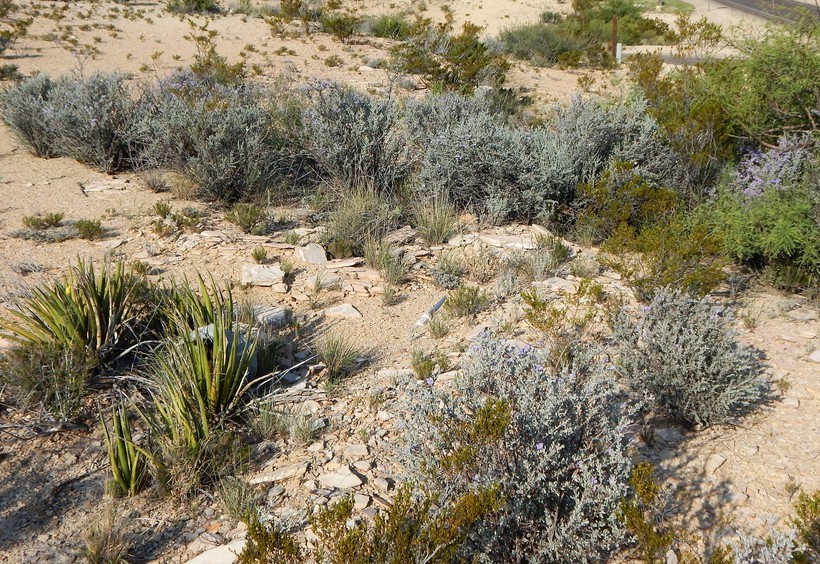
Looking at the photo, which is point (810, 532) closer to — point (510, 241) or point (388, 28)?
point (510, 241)

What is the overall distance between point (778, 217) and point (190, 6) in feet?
75.5

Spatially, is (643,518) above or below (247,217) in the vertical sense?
above

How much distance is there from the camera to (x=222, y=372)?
385 cm

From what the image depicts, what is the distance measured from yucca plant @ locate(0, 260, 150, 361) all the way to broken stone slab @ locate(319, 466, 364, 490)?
70.3 inches

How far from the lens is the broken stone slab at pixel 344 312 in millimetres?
5168

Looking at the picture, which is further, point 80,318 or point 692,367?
point 80,318

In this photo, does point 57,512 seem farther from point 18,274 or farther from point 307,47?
point 307,47

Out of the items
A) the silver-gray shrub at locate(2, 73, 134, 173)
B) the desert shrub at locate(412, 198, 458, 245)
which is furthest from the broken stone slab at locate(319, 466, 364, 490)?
the silver-gray shrub at locate(2, 73, 134, 173)

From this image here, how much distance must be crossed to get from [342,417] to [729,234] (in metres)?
4.07

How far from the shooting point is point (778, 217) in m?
5.47

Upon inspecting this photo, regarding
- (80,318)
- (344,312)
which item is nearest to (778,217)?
(344,312)

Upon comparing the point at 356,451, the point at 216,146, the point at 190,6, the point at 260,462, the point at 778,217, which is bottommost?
the point at 260,462

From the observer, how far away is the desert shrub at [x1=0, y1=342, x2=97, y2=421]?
384 centimetres

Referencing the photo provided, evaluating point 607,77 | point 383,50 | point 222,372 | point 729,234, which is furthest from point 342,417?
point 383,50
